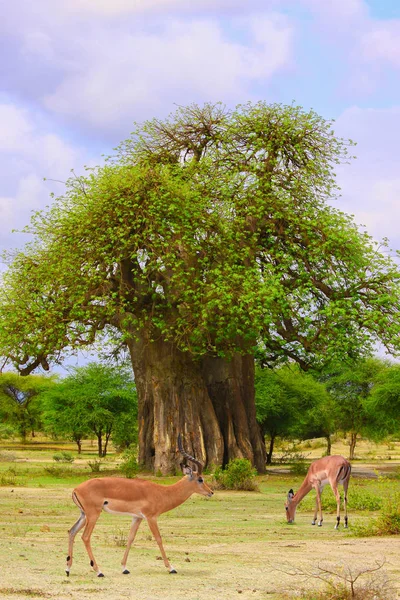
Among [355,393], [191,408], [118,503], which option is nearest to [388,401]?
[355,393]

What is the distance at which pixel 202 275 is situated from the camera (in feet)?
102

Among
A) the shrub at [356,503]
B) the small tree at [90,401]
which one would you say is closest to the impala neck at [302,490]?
the shrub at [356,503]

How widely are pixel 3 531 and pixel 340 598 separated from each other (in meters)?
8.49

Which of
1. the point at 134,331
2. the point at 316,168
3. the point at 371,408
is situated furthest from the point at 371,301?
the point at 371,408

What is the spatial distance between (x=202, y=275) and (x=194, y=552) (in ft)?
58.6

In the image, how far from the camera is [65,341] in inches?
1222

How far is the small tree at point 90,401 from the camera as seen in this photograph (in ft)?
190

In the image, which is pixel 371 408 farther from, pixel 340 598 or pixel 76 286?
pixel 340 598

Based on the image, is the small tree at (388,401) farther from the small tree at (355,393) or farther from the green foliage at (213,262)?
the green foliage at (213,262)

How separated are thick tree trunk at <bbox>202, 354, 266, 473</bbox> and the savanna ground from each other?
30.9 feet

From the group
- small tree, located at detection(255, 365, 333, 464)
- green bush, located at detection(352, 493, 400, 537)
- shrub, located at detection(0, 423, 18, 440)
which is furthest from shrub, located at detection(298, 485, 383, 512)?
shrub, located at detection(0, 423, 18, 440)

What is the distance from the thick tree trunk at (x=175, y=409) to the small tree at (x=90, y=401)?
23.2m

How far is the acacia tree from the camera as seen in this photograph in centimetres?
Answer: 3031

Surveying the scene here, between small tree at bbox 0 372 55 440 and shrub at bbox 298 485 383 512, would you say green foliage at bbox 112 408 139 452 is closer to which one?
small tree at bbox 0 372 55 440
